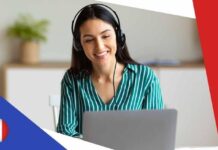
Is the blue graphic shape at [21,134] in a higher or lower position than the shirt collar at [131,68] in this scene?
lower

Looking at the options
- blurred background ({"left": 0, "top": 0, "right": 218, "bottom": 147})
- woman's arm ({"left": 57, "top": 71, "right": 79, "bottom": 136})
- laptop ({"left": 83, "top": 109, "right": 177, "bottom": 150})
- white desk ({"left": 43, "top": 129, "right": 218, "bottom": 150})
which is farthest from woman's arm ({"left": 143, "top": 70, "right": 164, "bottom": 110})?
blurred background ({"left": 0, "top": 0, "right": 218, "bottom": 147})

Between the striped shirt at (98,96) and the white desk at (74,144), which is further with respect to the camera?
the striped shirt at (98,96)

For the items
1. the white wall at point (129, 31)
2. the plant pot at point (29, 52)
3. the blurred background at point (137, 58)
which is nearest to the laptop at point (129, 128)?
the blurred background at point (137, 58)

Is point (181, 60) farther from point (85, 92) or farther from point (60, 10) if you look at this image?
point (85, 92)

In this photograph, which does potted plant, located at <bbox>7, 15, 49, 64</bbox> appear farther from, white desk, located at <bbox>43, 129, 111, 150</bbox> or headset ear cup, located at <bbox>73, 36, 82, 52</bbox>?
white desk, located at <bbox>43, 129, 111, 150</bbox>

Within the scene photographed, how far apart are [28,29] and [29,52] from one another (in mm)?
143

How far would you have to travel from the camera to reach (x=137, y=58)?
9.20 feet

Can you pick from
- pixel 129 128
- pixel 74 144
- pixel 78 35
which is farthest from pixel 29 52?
pixel 74 144

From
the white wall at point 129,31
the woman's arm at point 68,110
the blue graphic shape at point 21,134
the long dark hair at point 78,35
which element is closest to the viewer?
the blue graphic shape at point 21,134

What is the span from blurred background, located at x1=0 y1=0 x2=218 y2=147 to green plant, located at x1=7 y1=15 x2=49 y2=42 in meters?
0.04

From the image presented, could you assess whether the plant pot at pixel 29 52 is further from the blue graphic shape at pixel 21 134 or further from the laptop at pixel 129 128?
the blue graphic shape at pixel 21 134

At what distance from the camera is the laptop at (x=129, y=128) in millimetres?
863

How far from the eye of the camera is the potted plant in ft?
8.48

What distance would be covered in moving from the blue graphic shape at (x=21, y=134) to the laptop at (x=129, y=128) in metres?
0.24
